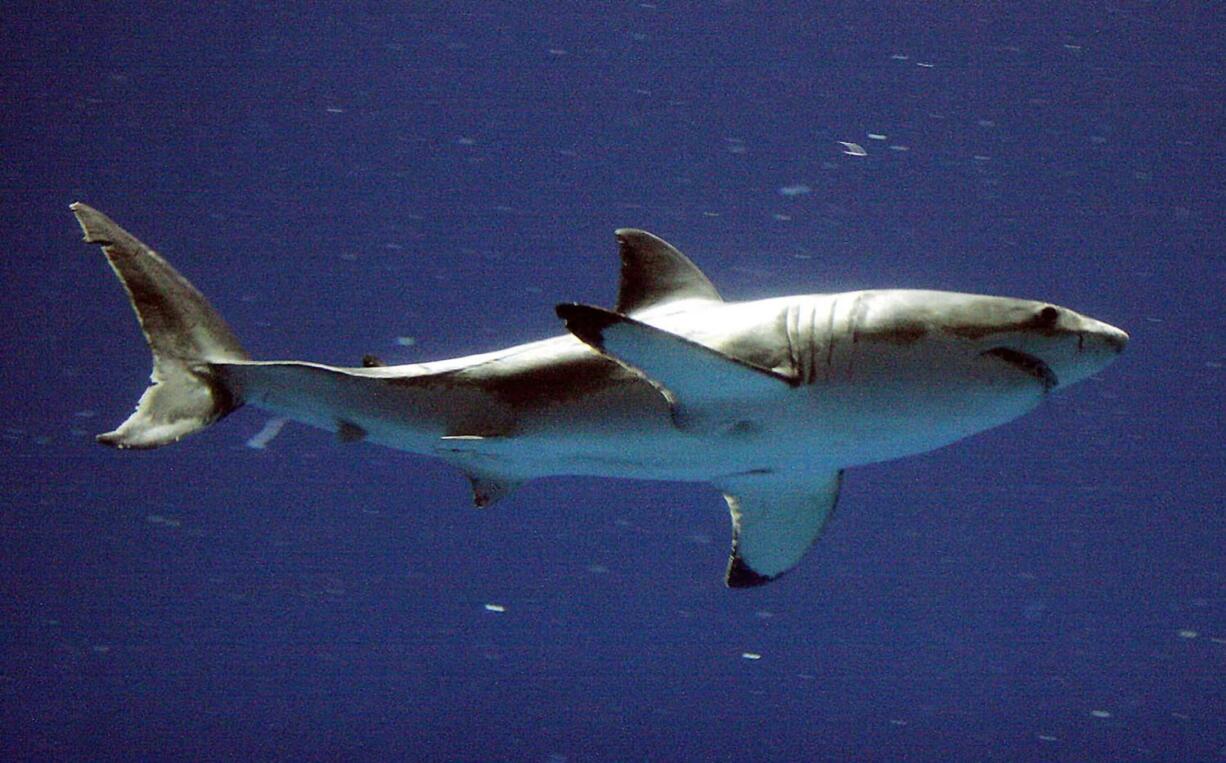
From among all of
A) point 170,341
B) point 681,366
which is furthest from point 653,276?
point 170,341

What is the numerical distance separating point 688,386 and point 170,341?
8.09 ft

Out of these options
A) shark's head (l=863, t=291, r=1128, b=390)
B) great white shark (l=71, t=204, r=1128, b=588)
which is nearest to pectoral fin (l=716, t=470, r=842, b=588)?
great white shark (l=71, t=204, r=1128, b=588)

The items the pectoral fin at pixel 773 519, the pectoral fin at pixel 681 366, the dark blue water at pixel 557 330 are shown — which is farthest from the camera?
the dark blue water at pixel 557 330

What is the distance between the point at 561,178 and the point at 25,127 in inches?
253

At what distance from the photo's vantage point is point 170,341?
14.9 feet

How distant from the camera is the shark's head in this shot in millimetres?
3061

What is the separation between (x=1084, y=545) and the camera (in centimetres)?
1557

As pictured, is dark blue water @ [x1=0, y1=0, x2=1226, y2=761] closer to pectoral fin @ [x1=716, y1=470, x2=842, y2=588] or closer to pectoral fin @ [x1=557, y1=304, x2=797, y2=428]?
pectoral fin @ [x1=716, y1=470, x2=842, y2=588]

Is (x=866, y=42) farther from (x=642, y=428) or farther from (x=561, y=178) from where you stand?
(x=642, y=428)

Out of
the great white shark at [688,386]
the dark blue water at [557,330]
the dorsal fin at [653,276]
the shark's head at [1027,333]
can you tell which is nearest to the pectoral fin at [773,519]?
the great white shark at [688,386]

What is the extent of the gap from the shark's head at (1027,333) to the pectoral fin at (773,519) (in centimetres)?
120

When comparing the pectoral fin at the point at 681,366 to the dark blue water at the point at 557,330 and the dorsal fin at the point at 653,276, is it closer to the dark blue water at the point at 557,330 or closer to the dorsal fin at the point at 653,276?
the dorsal fin at the point at 653,276

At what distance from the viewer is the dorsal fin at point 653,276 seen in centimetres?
441

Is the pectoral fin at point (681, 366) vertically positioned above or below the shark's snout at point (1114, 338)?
below
